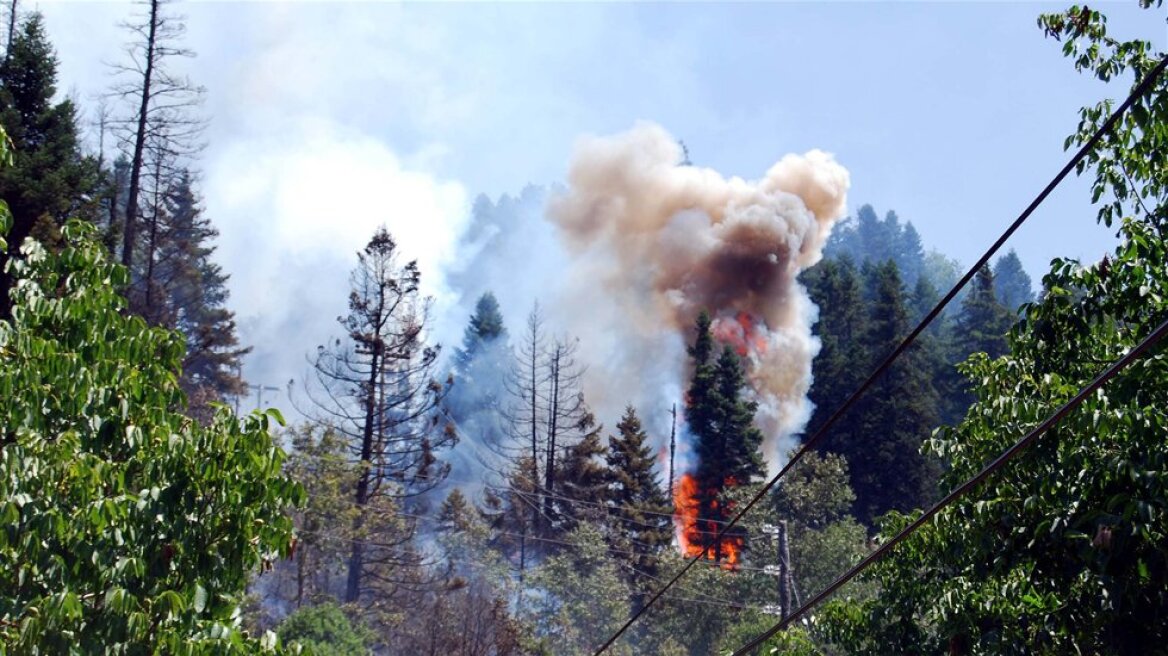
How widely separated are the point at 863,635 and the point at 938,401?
55675mm

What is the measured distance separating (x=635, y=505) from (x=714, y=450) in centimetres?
563

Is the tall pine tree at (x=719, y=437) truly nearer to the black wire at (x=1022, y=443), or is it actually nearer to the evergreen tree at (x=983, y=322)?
the evergreen tree at (x=983, y=322)

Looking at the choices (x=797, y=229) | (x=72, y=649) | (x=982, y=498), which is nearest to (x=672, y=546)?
(x=797, y=229)

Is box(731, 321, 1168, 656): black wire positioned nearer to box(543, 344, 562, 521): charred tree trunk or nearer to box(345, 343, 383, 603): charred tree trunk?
box(345, 343, 383, 603): charred tree trunk

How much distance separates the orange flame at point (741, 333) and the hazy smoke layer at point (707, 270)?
0.08m

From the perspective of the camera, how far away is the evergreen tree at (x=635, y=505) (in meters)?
51.6

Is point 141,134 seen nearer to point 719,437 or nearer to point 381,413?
point 381,413

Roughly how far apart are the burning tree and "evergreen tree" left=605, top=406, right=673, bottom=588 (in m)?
1.18

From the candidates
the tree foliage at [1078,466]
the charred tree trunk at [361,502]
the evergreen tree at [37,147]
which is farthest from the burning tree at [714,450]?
the tree foliage at [1078,466]

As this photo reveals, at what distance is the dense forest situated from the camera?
28.2ft

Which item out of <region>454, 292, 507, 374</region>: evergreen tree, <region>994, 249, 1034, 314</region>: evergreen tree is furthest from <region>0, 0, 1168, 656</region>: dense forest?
<region>994, 249, 1034, 314</region>: evergreen tree

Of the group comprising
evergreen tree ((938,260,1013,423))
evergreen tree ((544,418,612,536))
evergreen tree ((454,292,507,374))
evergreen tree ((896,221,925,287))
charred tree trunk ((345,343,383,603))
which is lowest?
charred tree trunk ((345,343,383,603))

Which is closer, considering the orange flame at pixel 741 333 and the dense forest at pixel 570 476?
the dense forest at pixel 570 476

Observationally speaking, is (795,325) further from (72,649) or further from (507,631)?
(72,649)
